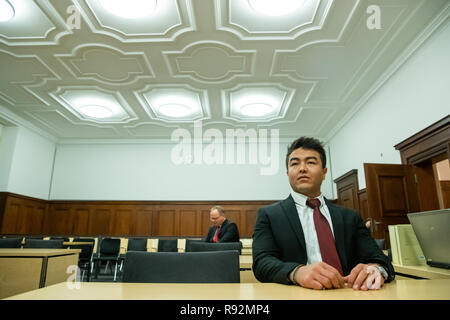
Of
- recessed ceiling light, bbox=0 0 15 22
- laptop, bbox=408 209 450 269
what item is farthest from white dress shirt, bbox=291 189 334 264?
recessed ceiling light, bbox=0 0 15 22

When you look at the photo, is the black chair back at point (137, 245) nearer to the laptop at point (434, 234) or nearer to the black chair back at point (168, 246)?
the black chair back at point (168, 246)

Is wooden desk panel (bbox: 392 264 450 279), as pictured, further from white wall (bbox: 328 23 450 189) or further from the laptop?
white wall (bbox: 328 23 450 189)

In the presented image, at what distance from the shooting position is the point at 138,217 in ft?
32.7

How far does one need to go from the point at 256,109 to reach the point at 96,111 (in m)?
4.40

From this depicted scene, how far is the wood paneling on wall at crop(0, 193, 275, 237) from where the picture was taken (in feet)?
32.3

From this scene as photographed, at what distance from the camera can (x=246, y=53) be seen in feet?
18.9

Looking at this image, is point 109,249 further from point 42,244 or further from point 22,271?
point 22,271

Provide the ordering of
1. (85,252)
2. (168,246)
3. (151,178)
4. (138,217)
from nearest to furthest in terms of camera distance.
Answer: (85,252), (168,246), (138,217), (151,178)

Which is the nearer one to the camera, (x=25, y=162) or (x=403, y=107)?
(x=403, y=107)

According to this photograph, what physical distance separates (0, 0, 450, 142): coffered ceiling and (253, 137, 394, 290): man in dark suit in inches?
152

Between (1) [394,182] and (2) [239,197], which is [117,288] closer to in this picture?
(1) [394,182]

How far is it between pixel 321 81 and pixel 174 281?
20.4 ft
